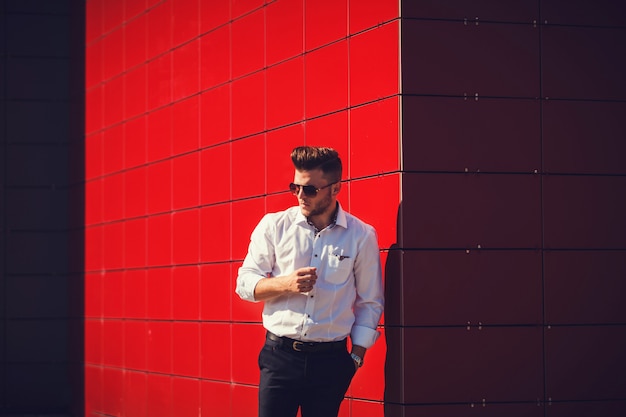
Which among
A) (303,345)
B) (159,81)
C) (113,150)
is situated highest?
(159,81)

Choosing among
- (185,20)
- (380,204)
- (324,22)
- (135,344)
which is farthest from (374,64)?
(135,344)

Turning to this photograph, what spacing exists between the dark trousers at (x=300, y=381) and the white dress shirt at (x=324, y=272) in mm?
115

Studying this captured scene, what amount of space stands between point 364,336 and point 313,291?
0.37 m

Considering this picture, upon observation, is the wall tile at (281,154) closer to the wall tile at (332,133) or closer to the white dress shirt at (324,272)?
the wall tile at (332,133)

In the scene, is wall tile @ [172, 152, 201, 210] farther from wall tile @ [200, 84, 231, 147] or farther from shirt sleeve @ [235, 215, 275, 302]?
shirt sleeve @ [235, 215, 275, 302]

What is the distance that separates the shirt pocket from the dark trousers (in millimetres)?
394

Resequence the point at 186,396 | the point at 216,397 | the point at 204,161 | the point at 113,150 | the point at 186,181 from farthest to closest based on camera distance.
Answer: the point at 113,150
the point at 186,181
the point at 186,396
the point at 204,161
the point at 216,397

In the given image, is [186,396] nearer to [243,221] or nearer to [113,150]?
[243,221]

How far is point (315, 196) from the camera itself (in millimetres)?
6074

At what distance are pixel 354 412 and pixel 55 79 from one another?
6.20 metres

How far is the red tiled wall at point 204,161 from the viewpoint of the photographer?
22.6 feet
